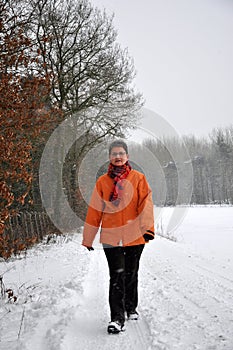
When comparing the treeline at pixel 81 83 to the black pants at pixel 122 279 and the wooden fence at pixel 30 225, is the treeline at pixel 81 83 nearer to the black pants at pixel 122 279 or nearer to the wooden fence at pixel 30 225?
the wooden fence at pixel 30 225

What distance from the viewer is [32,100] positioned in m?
4.27

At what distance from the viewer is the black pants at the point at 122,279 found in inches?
115

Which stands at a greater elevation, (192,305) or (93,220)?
(93,220)

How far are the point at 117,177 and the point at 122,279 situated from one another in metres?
1.12

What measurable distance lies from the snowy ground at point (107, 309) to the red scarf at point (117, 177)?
135 centimetres

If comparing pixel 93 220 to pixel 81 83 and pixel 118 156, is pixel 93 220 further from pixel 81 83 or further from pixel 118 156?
pixel 81 83

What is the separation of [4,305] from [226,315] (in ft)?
8.98

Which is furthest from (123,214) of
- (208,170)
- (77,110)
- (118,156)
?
(208,170)

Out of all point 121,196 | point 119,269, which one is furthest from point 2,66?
point 119,269

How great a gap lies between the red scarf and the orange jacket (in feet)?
0.12

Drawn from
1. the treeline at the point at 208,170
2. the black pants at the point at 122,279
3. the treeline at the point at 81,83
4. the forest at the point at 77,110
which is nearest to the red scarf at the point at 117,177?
the black pants at the point at 122,279

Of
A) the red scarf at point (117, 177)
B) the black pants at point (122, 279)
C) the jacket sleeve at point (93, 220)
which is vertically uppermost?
the red scarf at point (117, 177)

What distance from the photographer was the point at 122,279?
301 centimetres

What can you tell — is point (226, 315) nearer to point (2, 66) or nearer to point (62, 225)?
point (2, 66)
